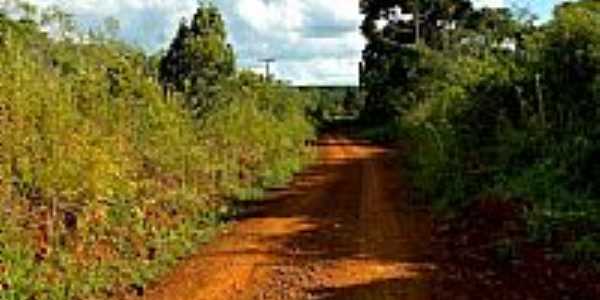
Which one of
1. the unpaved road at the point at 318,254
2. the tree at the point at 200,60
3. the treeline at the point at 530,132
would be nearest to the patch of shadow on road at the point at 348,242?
the unpaved road at the point at 318,254

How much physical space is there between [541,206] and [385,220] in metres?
3.85

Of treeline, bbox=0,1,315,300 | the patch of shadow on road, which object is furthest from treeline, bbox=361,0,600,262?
treeline, bbox=0,1,315,300

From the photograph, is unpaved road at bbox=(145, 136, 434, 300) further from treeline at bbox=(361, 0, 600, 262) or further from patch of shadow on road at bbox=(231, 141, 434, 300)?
treeline at bbox=(361, 0, 600, 262)

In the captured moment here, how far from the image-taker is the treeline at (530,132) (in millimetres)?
14617

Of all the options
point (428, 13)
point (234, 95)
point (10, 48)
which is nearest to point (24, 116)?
point (10, 48)

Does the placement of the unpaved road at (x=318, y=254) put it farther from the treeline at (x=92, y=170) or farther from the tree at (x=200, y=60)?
the tree at (x=200, y=60)

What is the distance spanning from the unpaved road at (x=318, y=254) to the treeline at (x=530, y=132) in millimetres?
1301

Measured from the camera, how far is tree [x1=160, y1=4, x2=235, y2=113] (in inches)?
1012

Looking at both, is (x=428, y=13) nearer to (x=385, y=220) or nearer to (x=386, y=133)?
(x=386, y=133)

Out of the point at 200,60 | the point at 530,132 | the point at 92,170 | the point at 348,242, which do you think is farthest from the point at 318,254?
the point at 200,60

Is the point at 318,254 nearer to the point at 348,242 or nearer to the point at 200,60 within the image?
the point at 348,242

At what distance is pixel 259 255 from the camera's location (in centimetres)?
1520

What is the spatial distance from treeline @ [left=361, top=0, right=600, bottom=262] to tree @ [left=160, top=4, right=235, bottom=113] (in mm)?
5425

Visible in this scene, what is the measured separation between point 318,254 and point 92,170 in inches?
135
